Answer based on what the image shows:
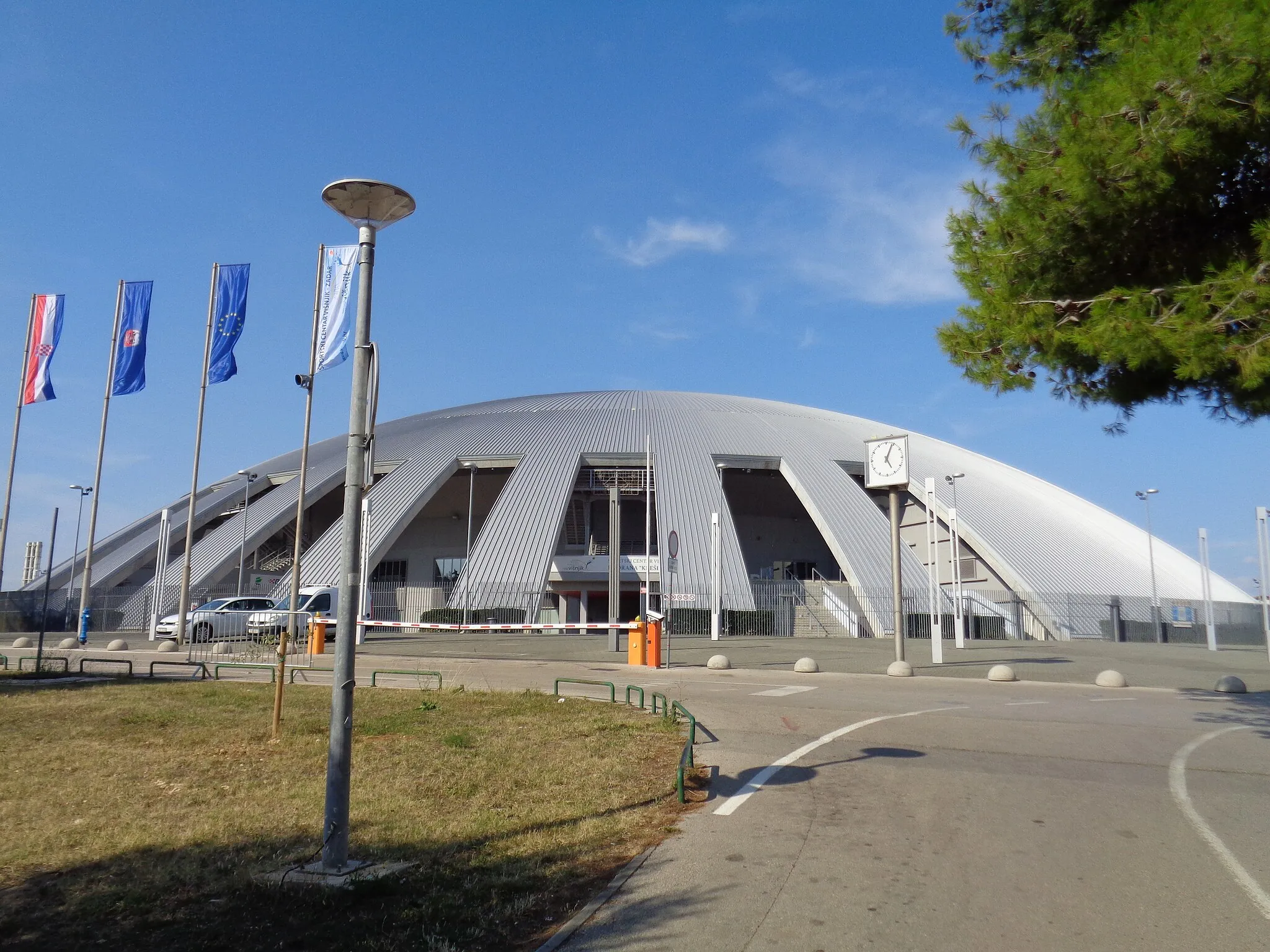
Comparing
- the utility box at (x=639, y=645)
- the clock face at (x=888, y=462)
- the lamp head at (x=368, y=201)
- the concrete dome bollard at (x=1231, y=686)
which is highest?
the clock face at (x=888, y=462)

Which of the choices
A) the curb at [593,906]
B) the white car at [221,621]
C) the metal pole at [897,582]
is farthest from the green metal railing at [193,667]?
the metal pole at [897,582]

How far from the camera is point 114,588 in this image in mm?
37688

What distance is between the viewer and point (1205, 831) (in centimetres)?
674

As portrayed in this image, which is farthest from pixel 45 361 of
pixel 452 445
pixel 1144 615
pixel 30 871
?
pixel 1144 615

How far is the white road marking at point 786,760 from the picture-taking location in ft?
23.7

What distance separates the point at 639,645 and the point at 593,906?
16.2m

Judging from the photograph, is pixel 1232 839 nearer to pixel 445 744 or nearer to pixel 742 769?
pixel 742 769

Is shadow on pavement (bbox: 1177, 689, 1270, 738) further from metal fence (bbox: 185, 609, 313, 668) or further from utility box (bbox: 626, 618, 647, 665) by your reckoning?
metal fence (bbox: 185, 609, 313, 668)

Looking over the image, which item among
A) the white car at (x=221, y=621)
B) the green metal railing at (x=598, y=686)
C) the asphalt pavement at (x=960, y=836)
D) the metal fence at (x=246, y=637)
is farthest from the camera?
the white car at (x=221, y=621)

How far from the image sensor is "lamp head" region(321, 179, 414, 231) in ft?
20.1

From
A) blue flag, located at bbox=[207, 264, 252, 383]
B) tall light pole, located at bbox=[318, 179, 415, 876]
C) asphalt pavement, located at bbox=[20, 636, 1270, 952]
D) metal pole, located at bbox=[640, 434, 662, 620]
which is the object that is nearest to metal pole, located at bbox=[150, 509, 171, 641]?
blue flag, located at bbox=[207, 264, 252, 383]

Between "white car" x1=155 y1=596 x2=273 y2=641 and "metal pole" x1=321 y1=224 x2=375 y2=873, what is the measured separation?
78.0ft

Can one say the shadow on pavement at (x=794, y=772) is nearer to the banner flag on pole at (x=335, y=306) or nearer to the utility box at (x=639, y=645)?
the utility box at (x=639, y=645)

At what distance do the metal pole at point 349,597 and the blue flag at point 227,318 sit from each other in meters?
26.3
